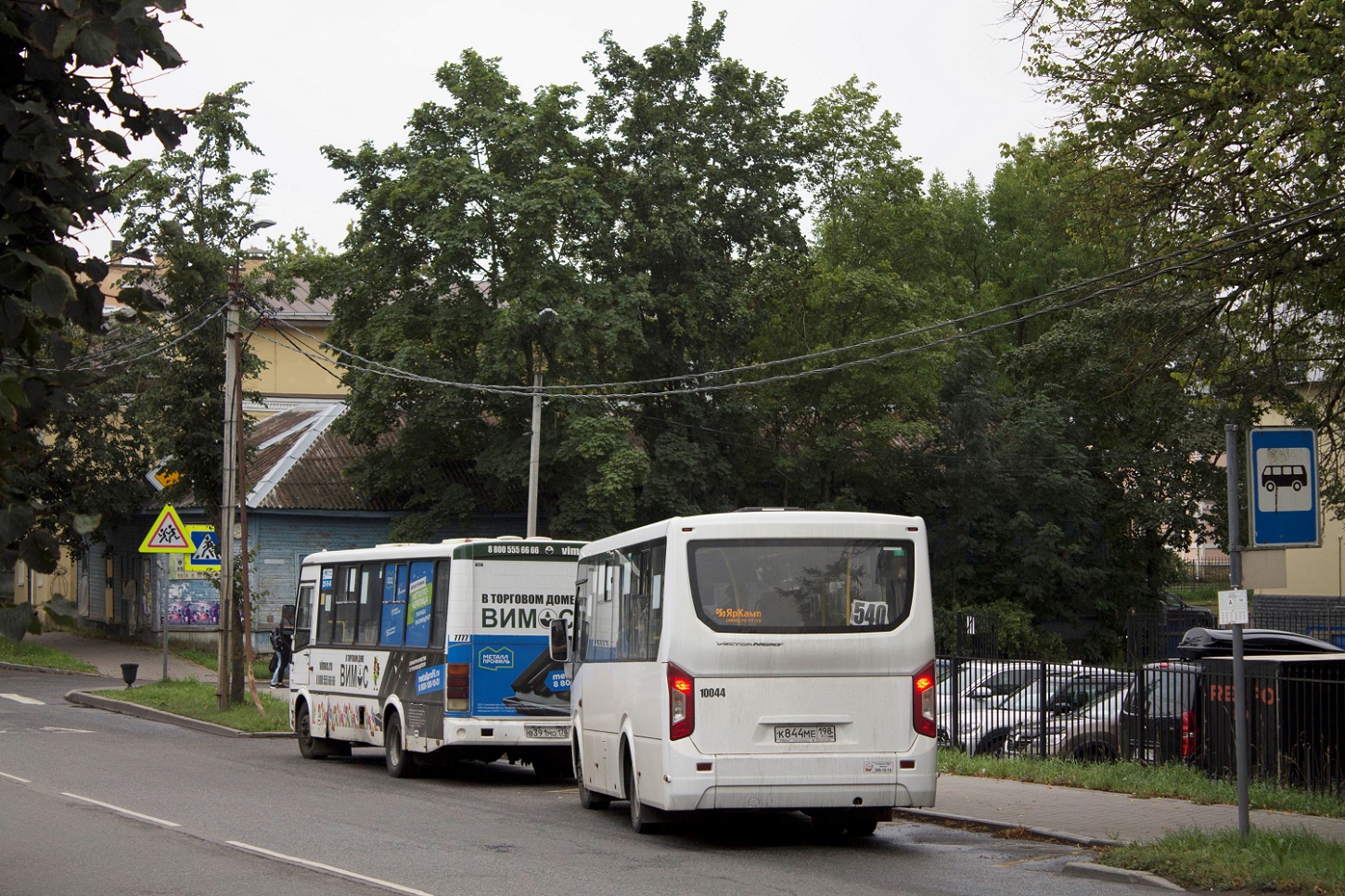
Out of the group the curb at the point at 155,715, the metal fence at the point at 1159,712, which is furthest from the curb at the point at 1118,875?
the curb at the point at 155,715

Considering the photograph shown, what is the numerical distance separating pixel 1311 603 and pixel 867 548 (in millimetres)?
34544

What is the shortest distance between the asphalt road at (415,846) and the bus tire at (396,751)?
438mm

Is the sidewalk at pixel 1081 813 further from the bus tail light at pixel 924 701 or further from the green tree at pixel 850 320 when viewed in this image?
the green tree at pixel 850 320

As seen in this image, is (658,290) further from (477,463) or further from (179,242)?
(179,242)

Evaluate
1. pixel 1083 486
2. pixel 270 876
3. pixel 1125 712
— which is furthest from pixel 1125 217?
pixel 1083 486

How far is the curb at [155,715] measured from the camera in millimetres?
25078

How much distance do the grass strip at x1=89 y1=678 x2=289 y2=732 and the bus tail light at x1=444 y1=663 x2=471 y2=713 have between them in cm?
862

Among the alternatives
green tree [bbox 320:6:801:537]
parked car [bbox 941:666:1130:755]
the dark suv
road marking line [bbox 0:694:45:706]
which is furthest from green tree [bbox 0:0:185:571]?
green tree [bbox 320:6:801:537]

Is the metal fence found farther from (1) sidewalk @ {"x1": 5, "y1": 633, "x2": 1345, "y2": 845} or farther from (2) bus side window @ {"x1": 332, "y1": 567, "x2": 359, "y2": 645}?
(2) bus side window @ {"x1": 332, "y1": 567, "x2": 359, "y2": 645}

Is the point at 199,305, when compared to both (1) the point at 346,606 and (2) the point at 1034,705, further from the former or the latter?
(2) the point at 1034,705

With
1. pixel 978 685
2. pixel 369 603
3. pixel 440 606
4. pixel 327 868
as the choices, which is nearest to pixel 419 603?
pixel 440 606

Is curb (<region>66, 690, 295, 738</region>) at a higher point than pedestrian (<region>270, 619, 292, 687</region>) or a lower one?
lower

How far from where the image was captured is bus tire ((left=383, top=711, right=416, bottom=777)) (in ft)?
62.5

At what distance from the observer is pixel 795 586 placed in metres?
12.2
